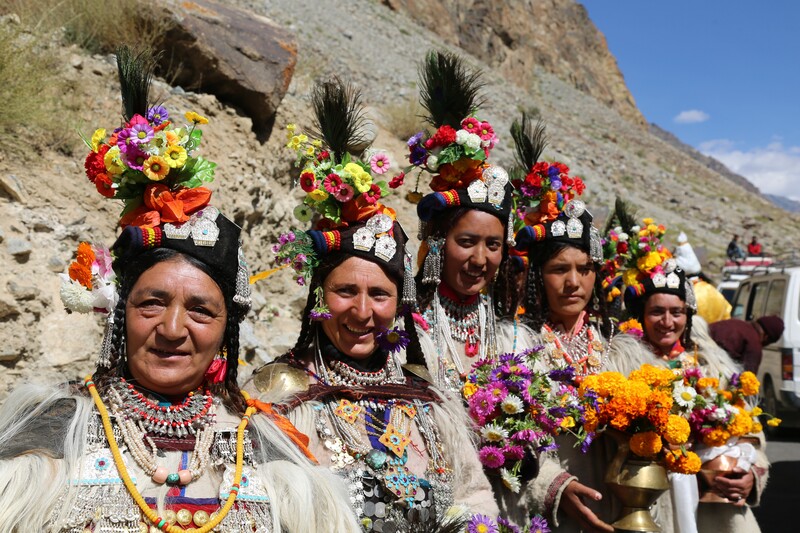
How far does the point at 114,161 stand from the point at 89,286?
47cm

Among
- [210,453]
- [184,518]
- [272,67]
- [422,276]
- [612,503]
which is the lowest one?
[612,503]

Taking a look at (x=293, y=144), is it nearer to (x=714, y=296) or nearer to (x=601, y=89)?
(x=714, y=296)

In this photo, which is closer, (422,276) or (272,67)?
(422,276)

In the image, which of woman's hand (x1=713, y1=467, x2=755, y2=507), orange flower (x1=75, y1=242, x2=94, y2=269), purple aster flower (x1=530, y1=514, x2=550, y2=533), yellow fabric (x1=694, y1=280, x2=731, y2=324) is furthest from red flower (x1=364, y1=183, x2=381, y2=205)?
yellow fabric (x1=694, y1=280, x2=731, y2=324)

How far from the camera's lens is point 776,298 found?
35.0 feet

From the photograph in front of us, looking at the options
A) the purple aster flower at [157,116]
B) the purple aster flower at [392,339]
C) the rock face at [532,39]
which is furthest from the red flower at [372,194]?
the rock face at [532,39]

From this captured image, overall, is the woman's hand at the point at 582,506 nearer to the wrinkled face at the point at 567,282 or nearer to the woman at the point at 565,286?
the woman at the point at 565,286

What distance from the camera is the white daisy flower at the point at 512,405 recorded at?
353 centimetres

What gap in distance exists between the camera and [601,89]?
2729 inches

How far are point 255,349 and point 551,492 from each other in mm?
3420

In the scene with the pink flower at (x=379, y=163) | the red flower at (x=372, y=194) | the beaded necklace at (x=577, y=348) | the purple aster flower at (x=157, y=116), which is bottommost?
the beaded necklace at (x=577, y=348)

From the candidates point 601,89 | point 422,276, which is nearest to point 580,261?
point 422,276

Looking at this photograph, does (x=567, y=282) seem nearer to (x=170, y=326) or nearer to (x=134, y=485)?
(x=170, y=326)

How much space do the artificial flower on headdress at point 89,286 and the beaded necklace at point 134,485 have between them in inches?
12.1
